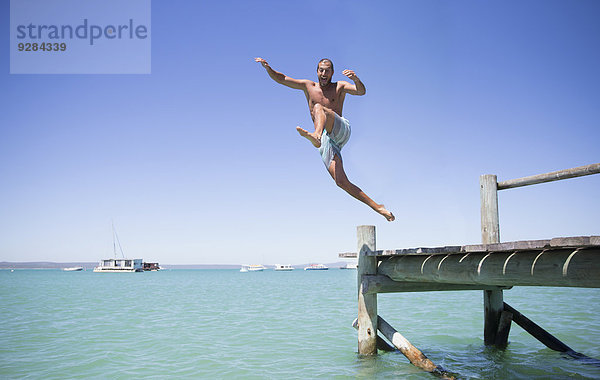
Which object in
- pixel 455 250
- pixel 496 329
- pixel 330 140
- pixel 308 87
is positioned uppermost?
pixel 308 87

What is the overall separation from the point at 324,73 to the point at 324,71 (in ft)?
0.09

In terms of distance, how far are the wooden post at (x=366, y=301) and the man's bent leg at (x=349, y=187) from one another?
2.38 meters

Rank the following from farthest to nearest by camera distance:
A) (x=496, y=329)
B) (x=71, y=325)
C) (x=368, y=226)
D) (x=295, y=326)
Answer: (x=71, y=325) → (x=295, y=326) → (x=496, y=329) → (x=368, y=226)

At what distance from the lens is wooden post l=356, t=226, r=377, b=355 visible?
8734mm

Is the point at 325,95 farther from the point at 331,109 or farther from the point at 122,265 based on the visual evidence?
the point at 122,265

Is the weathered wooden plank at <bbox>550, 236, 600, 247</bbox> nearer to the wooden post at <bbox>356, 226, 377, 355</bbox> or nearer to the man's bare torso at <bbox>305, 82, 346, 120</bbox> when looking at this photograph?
the man's bare torso at <bbox>305, 82, 346, 120</bbox>

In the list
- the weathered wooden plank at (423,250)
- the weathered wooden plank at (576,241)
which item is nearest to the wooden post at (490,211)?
the weathered wooden plank at (423,250)

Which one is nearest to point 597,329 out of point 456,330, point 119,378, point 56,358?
point 456,330

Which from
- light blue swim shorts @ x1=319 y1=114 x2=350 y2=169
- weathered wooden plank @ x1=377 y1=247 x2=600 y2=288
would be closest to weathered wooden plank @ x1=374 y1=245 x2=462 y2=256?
weathered wooden plank @ x1=377 y1=247 x2=600 y2=288

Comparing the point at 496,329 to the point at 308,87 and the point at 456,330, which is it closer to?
the point at 456,330

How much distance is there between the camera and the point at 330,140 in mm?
6469

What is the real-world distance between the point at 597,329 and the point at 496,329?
5835 millimetres

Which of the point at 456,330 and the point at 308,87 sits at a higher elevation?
the point at 308,87

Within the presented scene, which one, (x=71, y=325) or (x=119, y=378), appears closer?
(x=119, y=378)
